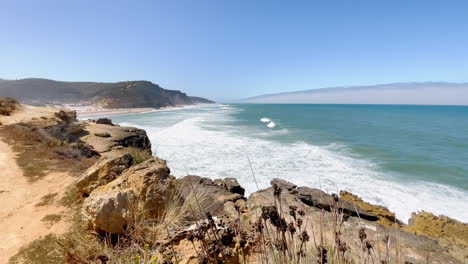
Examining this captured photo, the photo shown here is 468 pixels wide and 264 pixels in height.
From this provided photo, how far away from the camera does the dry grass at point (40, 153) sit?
6.71m

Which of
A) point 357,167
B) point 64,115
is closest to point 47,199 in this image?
point 64,115

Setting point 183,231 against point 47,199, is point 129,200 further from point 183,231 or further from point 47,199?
point 47,199

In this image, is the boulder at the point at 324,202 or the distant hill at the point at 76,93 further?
the distant hill at the point at 76,93

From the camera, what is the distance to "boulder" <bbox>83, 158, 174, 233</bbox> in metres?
3.37

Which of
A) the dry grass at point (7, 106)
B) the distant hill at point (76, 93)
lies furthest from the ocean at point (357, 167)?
the distant hill at point (76, 93)

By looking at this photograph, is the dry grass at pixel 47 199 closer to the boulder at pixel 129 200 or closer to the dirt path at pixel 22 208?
the dirt path at pixel 22 208

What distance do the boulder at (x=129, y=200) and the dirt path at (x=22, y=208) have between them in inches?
41.1

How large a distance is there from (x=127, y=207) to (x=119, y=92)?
95138 mm

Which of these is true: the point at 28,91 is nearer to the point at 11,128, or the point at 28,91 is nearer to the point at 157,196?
the point at 11,128

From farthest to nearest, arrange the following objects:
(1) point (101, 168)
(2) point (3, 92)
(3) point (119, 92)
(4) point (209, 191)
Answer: (3) point (119, 92) < (2) point (3, 92) < (4) point (209, 191) < (1) point (101, 168)

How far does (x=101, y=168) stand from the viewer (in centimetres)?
495

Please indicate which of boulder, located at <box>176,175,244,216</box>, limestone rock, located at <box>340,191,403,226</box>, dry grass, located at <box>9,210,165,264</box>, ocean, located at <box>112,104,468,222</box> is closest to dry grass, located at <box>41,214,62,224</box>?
dry grass, located at <box>9,210,165,264</box>

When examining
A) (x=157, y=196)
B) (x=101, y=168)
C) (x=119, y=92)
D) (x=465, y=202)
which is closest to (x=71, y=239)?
(x=157, y=196)

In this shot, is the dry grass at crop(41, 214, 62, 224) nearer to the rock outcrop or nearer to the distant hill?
the rock outcrop
